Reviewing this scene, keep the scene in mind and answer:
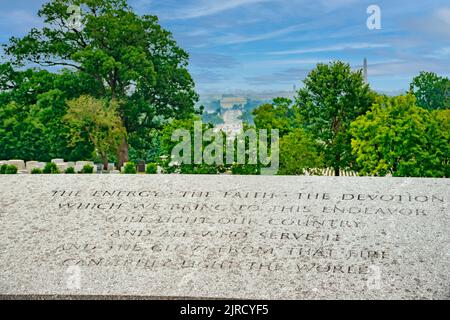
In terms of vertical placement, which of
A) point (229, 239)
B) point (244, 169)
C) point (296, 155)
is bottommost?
point (244, 169)

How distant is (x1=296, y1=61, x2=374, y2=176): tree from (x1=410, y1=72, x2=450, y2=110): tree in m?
25.2

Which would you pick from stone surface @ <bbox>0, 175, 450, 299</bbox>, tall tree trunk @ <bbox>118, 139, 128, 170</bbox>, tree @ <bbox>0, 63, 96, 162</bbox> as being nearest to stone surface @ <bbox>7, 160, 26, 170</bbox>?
tree @ <bbox>0, 63, 96, 162</bbox>

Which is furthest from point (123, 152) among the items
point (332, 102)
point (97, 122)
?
point (332, 102)

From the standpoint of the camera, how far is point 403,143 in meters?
29.4

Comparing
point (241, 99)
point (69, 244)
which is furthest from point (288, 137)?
point (241, 99)

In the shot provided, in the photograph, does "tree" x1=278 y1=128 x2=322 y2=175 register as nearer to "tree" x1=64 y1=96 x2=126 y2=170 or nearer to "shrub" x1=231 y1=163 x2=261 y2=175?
"shrub" x1=231 y1=163 x2=261 y2=175

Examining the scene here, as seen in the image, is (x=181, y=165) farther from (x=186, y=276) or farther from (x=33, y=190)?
(x=186, y=276)

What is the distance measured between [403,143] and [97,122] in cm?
2485

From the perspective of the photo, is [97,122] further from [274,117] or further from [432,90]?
[432,90]

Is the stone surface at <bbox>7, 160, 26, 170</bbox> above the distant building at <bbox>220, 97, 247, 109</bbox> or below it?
below

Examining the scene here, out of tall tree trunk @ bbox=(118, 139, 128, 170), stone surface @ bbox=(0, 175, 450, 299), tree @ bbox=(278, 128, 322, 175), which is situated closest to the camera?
stone surface @ bbox=(0, 175, 450, 299)

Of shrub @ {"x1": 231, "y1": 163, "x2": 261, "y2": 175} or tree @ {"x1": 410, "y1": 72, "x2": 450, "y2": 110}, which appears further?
tree @ {"x1": 410, "y1": 72, "x2": 450, "y2": 110}

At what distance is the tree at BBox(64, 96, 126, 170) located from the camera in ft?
147

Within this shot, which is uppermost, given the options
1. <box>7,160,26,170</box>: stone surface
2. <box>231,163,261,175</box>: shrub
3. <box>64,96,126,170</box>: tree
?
<box>64,96,126,170</box>: tree
